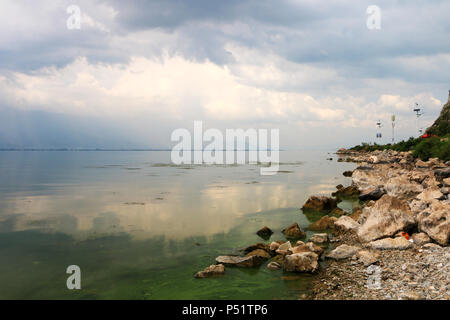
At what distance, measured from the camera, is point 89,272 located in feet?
36.0

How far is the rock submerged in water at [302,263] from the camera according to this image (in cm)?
1007

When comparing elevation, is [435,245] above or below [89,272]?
above

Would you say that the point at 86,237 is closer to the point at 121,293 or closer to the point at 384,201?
the point at 121,293

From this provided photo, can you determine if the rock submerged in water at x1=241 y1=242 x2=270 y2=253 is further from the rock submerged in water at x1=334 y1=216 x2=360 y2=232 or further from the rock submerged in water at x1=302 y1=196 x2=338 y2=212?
the rock submerged in water at x1=302 y1=196 x2=338 y2=212

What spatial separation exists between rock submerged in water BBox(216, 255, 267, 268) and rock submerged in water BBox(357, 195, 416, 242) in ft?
16.7

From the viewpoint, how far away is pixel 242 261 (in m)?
11.2

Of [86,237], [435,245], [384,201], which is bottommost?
[86,237]

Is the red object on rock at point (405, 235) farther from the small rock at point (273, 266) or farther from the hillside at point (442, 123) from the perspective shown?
the hillside at point (442, 123)

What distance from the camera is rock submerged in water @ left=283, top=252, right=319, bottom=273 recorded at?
10070mm

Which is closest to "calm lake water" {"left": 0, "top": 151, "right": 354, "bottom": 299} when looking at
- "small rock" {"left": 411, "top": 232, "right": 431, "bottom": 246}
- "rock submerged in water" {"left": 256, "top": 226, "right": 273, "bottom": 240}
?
"rock submerged in water" {"left": 256, "top": 226, "right": 273, "bottom": 240}

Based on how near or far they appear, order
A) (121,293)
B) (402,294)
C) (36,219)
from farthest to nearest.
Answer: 1. (36,219)
2. (121,293)
3. (402,294)

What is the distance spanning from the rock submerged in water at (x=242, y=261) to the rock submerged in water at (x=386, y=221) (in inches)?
200
